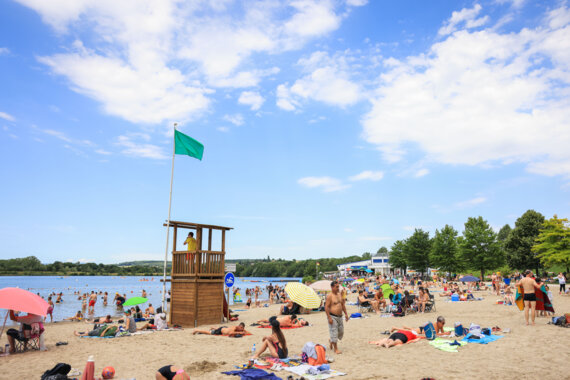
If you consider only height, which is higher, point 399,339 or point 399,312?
point 399,339

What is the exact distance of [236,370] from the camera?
7336mm

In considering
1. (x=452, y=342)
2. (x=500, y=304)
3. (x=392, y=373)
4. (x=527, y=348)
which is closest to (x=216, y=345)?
(x=392, y=373)

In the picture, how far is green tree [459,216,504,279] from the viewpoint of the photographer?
148ft

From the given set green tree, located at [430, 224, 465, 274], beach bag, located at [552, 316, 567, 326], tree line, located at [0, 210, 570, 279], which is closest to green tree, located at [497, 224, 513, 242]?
tree line, located at [0, 210, 570, 279]

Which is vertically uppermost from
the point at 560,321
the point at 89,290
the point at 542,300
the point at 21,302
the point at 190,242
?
the point at 190,242

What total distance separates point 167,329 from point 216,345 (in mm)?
4065

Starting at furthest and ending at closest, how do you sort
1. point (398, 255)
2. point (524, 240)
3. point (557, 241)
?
1. point (398, 255)
2. point (524, 240)
3. point (557, 241)

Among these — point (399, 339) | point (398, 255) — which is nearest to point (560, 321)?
point (399, 339)

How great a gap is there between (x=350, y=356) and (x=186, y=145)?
35.8 feet

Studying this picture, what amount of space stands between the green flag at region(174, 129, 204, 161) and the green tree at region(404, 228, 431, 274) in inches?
1967

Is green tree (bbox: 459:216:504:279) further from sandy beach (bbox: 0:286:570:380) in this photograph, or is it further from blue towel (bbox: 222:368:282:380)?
blue towel (bbox: 222:368:282:380)

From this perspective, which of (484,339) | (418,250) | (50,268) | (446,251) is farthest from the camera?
(50,268)

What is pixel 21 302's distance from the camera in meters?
9.12

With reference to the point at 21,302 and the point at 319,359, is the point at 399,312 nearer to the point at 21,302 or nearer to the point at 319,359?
the point at 319,359
